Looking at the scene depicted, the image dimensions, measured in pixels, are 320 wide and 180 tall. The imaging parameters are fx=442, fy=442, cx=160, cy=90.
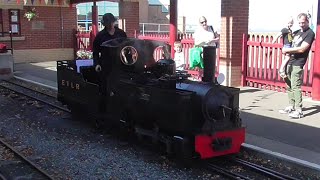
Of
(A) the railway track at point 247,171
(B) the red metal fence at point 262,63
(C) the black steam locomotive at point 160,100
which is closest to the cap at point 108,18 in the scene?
(C) the black steam locomotive at point 160,100

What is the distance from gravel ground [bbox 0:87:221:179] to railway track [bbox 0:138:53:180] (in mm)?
144

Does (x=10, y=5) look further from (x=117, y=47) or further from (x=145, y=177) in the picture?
(x=145, y=177)

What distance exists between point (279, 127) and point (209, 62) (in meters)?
2.12

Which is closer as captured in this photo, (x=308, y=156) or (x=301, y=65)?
(x=308, y=156)

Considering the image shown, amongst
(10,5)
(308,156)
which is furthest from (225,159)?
(10,5)

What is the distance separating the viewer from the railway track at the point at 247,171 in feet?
17.1

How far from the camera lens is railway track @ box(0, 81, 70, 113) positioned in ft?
33.5

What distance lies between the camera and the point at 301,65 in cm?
754

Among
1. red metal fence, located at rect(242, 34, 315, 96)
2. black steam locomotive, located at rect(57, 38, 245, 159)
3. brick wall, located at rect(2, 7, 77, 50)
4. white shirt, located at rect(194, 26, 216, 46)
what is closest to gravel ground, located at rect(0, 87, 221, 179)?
black steam locomotive, located at rect(57, 38, 245, 159)

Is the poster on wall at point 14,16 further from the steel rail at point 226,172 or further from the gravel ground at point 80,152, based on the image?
the steel rail at point 226,172

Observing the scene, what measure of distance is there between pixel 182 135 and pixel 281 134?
1.94 meters

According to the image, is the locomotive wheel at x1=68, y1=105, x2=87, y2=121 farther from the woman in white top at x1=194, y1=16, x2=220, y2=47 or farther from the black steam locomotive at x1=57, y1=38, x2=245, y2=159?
the woman in white top at x1=194, y1=16, x2=220, y2=47

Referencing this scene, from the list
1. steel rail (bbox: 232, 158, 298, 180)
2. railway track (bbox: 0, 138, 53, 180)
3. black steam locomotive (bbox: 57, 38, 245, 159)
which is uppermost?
black steam locomotive (bbox: 57, 38, 245, 159)

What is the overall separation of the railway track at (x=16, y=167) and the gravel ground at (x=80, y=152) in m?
0.14
